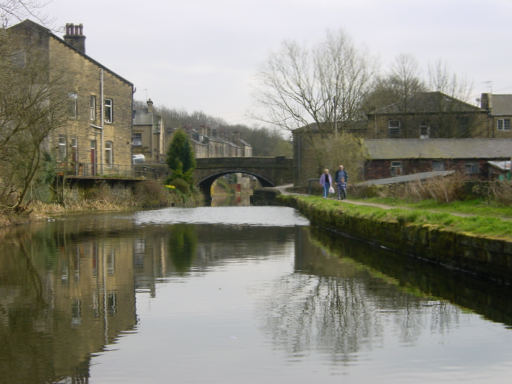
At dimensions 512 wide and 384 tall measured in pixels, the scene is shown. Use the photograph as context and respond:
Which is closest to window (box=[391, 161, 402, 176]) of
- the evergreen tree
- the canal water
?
the evergreen tree

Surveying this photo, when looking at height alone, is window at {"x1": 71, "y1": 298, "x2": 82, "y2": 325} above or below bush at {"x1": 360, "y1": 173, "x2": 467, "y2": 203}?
below

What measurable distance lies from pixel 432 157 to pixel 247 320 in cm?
4377

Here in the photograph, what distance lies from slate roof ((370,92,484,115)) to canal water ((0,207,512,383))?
50.5 meters

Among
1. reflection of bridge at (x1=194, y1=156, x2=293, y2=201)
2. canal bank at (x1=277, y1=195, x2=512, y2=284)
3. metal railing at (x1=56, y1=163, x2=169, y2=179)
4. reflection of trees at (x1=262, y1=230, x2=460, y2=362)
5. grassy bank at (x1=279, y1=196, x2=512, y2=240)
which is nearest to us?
reflection of trees at (x1=262, y1=230, x2=460, y2=362)

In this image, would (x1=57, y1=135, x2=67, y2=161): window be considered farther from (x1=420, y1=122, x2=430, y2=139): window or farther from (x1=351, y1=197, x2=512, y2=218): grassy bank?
(x1=420, y1=122, x2=430, y2=139): window

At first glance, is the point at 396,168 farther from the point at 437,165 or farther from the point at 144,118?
the point at 144,118

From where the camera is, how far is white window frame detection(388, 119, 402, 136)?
61062mm

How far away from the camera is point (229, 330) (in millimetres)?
6168

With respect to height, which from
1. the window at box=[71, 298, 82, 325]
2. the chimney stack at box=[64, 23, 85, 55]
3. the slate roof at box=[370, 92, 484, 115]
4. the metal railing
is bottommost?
the window at box=[71, 298, 82, 325]

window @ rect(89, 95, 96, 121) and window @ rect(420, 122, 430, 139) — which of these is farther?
window @ rect(420, 122, 430, 139)

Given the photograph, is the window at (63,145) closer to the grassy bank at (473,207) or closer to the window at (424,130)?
the grassy bank at (473,207)

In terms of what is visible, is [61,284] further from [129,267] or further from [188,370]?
[188,370]

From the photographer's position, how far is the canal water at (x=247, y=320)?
4883 mm

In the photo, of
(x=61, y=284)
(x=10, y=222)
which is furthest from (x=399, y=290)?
(x=10, y=222)
